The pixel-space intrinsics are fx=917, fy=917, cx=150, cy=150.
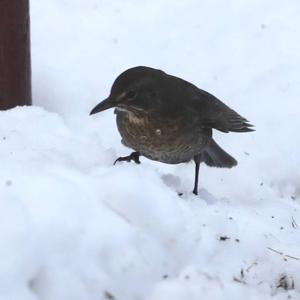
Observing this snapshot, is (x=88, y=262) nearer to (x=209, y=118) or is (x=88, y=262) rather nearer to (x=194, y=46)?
(x=209, y=118)

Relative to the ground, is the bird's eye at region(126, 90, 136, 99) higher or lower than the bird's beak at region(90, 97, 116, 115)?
higher

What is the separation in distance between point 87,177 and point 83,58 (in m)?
3.24

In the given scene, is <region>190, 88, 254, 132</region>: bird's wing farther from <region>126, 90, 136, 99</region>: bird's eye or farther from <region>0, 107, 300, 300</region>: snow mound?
<region>0, 107, 300, 300</region>: snow mound

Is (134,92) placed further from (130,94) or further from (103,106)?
(103,106)

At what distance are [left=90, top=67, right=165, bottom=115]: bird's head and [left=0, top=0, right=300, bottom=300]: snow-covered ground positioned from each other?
277mm

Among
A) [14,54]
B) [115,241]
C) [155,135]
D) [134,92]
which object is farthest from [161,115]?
[115,241]

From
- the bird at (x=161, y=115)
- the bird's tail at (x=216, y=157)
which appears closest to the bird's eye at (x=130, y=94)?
the bird at (x=161, y=115)

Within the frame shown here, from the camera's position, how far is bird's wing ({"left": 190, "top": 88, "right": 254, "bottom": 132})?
544cm

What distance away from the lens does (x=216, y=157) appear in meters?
5.78

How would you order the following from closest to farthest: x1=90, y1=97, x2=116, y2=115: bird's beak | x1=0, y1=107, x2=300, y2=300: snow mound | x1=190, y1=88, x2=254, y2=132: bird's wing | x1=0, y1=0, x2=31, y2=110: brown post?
x1=0, y1=107, x2=300, y2=300: snow mound
x1=90, y1=97, x2=116, y2=115: bird's beak
x1=190, y1=88, x2=254, y2=132: bird's wing
x1=0, y1=0, x2=31, y2=110: brown post

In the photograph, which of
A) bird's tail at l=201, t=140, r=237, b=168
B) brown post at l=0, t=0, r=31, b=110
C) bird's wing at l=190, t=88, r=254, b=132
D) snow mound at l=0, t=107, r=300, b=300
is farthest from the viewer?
bird's tail at l=201, t=140, r=237, b=168

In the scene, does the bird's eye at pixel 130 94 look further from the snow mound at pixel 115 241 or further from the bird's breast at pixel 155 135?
the snow mound at pixel 115 241

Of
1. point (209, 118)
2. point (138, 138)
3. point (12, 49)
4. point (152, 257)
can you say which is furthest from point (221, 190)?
point (152, 257)

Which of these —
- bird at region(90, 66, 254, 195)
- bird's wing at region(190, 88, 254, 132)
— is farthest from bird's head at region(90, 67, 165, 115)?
bird's wing at region(190, 88, 254, 132)
